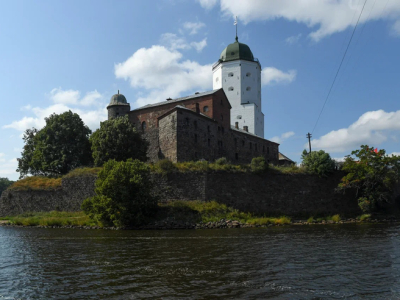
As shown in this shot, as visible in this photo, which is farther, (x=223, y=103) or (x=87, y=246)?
(x=223, y=103)

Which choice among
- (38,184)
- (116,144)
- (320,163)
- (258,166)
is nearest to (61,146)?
(38,184)

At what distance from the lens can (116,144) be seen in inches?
1513

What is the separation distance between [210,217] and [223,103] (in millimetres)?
22065

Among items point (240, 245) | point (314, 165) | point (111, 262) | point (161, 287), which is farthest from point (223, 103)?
point (161, 287)

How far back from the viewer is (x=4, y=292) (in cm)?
1049

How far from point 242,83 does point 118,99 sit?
925 inches

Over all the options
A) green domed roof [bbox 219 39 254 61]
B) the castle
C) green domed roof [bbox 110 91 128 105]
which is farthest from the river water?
green domed roof [bbox 219 39 254 61]

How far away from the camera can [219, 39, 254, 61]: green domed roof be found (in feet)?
212

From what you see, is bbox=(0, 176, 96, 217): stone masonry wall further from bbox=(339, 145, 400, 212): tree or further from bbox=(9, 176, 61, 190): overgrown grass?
bbox=(339, 145, 400, 212): tree

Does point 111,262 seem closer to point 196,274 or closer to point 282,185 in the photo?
point 196,274

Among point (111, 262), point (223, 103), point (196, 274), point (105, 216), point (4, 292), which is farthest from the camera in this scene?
point (223, 103)

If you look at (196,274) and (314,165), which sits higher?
(314,165)

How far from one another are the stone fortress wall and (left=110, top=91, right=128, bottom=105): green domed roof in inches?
659

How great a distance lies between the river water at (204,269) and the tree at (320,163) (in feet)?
54.9
